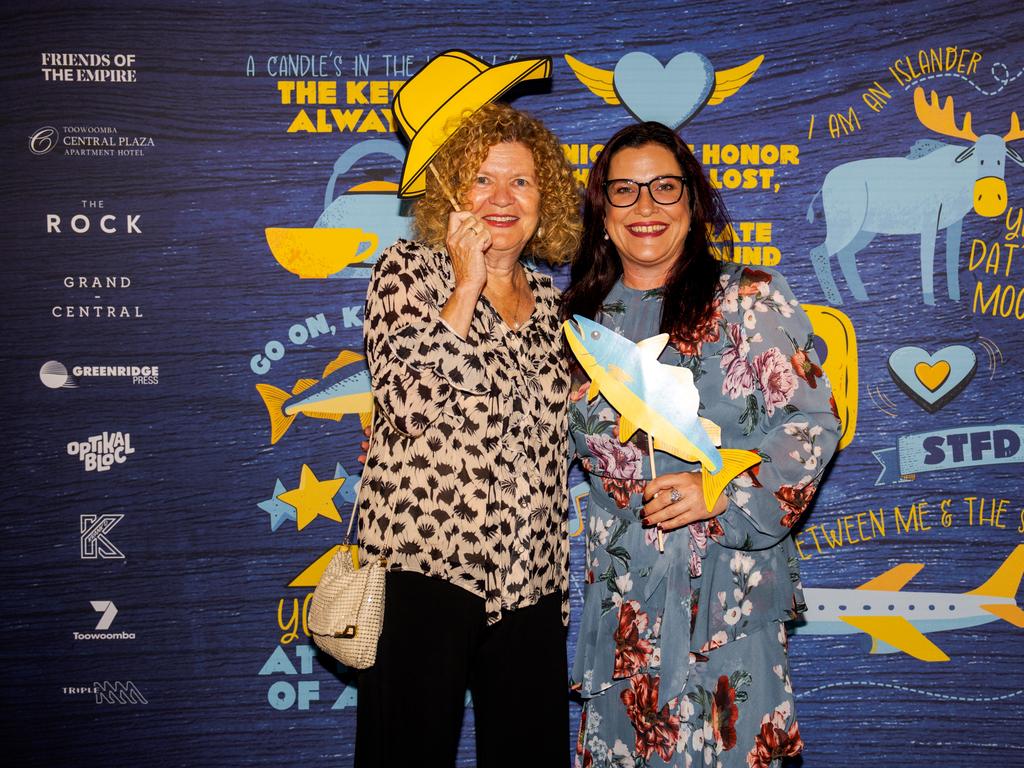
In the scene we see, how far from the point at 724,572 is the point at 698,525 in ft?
0.35

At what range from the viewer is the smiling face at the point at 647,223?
70.8 inches

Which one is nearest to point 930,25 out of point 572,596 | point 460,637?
point 572,596

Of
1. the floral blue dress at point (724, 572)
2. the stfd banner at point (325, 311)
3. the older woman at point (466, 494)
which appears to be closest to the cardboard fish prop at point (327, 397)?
the stfd banner at point (325, 311)

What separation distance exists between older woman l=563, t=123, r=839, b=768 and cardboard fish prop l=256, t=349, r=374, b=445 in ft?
3.04

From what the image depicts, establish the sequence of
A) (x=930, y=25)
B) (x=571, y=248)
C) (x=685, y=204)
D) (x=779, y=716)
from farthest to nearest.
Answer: (x=930, y=25), (x=571, y=248), (x=685, y=204), (x=779, y=716)

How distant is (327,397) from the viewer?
2.53 meters

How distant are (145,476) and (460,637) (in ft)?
4.30

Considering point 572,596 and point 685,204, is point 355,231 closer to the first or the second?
point 685,204

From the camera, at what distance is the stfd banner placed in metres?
2.50

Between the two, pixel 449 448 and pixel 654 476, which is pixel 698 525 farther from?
pixel 449 448

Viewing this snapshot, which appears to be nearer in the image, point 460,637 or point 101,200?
point 460,637

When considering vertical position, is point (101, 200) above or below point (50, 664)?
above

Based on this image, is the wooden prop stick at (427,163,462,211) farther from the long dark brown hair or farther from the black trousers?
the black trousers

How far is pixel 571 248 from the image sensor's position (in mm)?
2084
